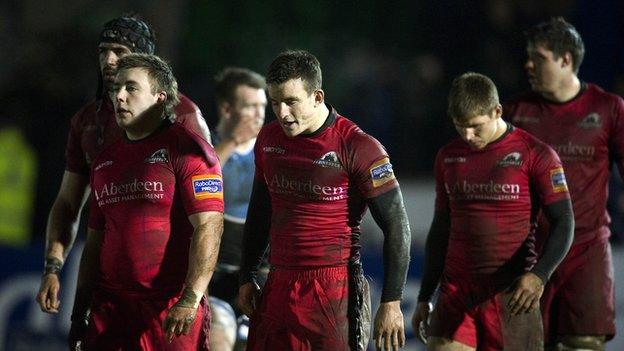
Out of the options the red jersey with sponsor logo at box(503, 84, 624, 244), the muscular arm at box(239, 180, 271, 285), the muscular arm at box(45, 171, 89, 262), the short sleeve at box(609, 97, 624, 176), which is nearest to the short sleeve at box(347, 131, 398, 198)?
the muscular arm at box(239, 180, 271, 285)

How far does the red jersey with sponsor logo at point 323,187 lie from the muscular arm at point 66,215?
1224 mm

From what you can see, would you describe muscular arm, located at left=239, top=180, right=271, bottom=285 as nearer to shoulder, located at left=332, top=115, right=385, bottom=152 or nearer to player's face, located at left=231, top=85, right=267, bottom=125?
shoulder, located at left=332, top=115, right=385, bottom=152

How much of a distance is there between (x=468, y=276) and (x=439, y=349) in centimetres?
40

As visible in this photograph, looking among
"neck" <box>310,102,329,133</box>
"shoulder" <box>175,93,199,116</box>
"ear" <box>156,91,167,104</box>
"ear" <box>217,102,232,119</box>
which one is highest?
"ear" <box>217,102,232,119</box>

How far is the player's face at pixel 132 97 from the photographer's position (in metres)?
5.30

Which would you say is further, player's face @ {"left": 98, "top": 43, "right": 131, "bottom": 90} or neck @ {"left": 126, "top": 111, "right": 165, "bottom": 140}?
player's face @ {"left": 98, "top": 43, "right": 131, "bottom": 90}

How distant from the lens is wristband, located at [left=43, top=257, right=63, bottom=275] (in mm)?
5820

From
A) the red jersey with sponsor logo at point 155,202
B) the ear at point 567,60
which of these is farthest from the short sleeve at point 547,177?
the red jersey with sponsor logo at point 155,202

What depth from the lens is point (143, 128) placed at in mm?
5340

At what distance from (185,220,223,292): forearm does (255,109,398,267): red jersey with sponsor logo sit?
0.43 m

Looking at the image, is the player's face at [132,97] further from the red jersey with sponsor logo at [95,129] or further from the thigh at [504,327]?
the thigh at [504,327]

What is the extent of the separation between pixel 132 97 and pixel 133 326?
39.2 inches

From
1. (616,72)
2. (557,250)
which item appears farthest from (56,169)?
(557,250)

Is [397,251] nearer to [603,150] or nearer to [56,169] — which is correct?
[603,150]
